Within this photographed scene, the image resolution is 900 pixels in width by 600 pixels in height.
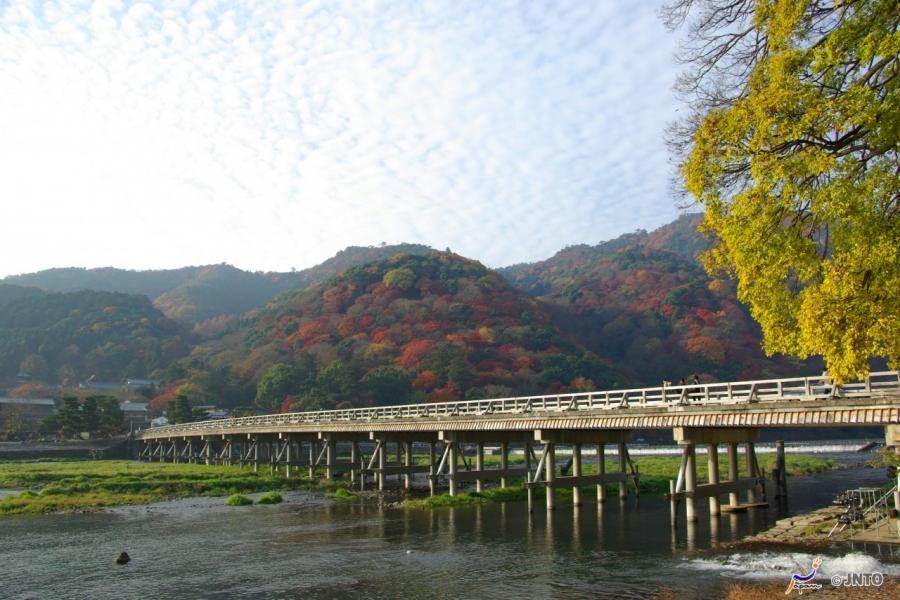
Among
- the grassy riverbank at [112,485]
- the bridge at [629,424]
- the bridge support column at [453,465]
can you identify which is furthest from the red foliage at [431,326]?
the bridge support column at [453,465]

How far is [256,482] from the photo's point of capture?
51375 mm

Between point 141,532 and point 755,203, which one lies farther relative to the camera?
point 141,532

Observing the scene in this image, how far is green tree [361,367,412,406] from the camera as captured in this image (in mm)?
88875

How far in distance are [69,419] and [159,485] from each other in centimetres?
4284

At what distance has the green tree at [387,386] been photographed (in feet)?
292

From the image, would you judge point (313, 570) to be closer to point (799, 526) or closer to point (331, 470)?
point (799, 526)

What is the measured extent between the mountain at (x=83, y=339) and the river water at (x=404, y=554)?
4065 inches

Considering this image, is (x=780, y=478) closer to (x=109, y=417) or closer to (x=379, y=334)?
(x=379, y=334)

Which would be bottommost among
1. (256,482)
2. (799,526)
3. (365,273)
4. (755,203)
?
(256,482)

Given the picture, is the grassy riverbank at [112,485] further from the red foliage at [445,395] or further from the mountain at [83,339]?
the mountain at [83,339]

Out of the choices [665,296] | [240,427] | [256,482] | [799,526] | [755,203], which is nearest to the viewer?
→ [755,203]

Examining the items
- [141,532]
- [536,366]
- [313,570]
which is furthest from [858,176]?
[536,366]

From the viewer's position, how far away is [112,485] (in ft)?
156

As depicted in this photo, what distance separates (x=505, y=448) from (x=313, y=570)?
21.3 meters
